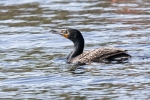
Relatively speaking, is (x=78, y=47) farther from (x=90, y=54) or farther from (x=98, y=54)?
(x=98, y=54)

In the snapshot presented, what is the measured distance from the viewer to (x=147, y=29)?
20547 mm

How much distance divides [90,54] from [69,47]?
213 cm

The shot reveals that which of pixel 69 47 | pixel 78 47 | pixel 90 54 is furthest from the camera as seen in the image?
pixel 69 47

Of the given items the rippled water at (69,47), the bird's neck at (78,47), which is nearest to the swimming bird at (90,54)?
the bird's neck at (78,47)

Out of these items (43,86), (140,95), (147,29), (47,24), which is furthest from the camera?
(47,24)

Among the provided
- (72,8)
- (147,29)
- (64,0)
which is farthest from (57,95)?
(64,0)

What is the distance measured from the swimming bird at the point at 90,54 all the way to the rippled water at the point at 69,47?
0.27 meters

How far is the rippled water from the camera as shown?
43.6ft

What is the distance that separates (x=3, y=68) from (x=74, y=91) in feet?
10.4

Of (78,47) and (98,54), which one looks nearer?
(98,54)

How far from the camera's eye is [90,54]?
16875 mm

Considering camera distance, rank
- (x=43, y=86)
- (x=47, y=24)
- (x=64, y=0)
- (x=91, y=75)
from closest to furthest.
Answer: (x=43, y=86), (x=91, y=75), (x=47, y=24), (x=64, y=0)

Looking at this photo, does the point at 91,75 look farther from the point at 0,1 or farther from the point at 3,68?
the point at 0,1

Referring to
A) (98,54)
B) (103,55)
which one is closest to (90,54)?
(98,54)
